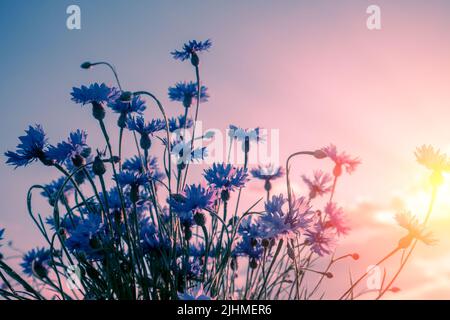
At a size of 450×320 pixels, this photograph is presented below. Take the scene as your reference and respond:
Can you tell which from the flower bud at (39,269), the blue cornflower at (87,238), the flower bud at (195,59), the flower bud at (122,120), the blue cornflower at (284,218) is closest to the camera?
the blue cornflower at (284,218)

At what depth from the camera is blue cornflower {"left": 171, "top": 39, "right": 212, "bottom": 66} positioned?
5.22 ft

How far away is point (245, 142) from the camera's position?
4.98 ft

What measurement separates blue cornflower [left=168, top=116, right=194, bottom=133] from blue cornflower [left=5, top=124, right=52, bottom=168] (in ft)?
1.42

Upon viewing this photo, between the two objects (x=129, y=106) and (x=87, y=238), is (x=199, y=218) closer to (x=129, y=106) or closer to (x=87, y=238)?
(x=87, y=238)

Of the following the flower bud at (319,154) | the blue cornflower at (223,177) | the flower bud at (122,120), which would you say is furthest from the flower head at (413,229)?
the flower bud at (122,120)

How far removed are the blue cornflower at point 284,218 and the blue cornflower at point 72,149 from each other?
0.50 meters

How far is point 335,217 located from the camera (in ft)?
4.99

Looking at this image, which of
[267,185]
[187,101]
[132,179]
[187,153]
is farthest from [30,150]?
[267,185]

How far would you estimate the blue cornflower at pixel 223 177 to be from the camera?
1.17 m

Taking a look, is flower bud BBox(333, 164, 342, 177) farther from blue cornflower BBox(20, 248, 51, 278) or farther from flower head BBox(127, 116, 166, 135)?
blue cornflower BBox(20, 248, 51, 278)

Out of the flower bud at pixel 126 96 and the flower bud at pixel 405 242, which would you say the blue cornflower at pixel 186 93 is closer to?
the flower bud at pixel 126 96

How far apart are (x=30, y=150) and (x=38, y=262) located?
48 centimetres

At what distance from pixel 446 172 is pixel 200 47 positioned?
863 millimetres
